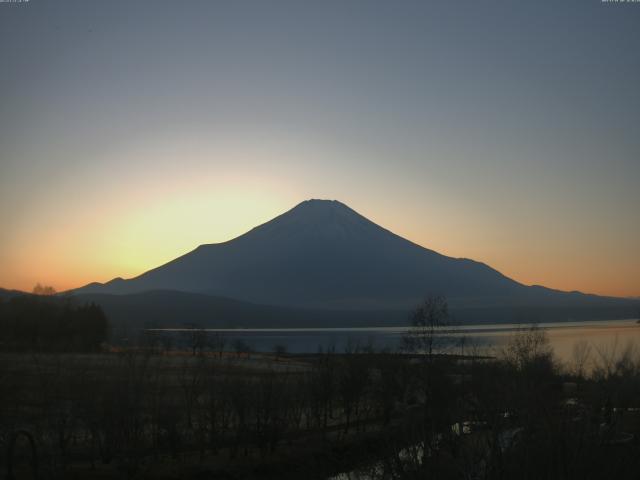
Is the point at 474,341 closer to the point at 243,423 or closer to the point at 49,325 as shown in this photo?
the point at 49,325

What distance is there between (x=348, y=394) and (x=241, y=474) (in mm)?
7700

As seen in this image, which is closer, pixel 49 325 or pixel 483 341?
pixel 49 325

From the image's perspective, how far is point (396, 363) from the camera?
3078 cm

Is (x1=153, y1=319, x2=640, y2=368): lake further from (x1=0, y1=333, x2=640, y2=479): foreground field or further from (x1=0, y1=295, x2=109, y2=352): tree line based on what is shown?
(x1=0, y1=295, x2=109, y2=352): tree line

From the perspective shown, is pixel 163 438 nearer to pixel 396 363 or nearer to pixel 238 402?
pixel 238 402

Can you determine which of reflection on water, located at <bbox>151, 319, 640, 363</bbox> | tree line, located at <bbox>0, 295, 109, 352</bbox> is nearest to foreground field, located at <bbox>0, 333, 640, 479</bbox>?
reflection on water, located at <bbox>151, 319, 640, 363</bbox>

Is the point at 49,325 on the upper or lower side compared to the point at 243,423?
upper

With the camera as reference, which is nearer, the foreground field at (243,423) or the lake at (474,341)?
the foreground field at (243,423)

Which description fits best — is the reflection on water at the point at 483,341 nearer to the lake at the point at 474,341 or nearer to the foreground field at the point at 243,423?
the lake at the point at 474,341

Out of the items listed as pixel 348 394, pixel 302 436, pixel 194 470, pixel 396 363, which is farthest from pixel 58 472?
pixel 396 363

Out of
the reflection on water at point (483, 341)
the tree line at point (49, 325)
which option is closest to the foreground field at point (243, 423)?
the reflection on water at point (483, 341)

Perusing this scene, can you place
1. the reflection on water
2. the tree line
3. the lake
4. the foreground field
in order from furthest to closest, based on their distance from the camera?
1. the tree line
2. the lake
3. the reflection on water
4. the foreground field

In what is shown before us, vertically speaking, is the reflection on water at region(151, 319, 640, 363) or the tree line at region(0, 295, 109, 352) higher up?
the tree line at region(0, 295, 109, 352)

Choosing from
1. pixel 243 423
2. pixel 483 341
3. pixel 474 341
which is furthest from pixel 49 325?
pixel 483 341
